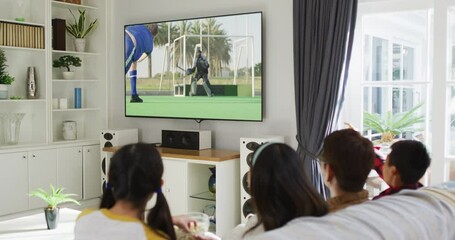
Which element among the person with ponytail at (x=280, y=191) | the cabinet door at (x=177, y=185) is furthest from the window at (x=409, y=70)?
the person with ponytail at (x=280, y=191)

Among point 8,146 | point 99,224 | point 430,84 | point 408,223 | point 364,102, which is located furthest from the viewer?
point 8,146

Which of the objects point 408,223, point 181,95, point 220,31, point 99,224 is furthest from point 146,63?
point 408,223

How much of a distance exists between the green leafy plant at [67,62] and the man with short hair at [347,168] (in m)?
4.47

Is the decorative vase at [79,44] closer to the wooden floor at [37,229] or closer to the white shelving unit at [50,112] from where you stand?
the white shelving unit at [50,112]

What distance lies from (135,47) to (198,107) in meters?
1.07

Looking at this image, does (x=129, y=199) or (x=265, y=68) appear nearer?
(x=129, y=199)

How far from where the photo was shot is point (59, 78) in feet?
20.4

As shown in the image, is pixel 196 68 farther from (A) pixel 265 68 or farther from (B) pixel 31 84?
(B) pixel 31 84

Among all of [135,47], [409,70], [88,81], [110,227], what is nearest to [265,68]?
[409,70]

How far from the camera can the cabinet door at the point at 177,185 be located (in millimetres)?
4949

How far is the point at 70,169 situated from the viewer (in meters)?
5.83

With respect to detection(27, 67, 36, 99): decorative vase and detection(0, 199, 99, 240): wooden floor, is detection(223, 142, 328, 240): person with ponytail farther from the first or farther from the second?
detection(27, 67, 36, 99): decorative vase

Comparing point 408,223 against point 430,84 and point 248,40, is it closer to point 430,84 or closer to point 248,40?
point 430,84

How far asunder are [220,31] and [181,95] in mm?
774
